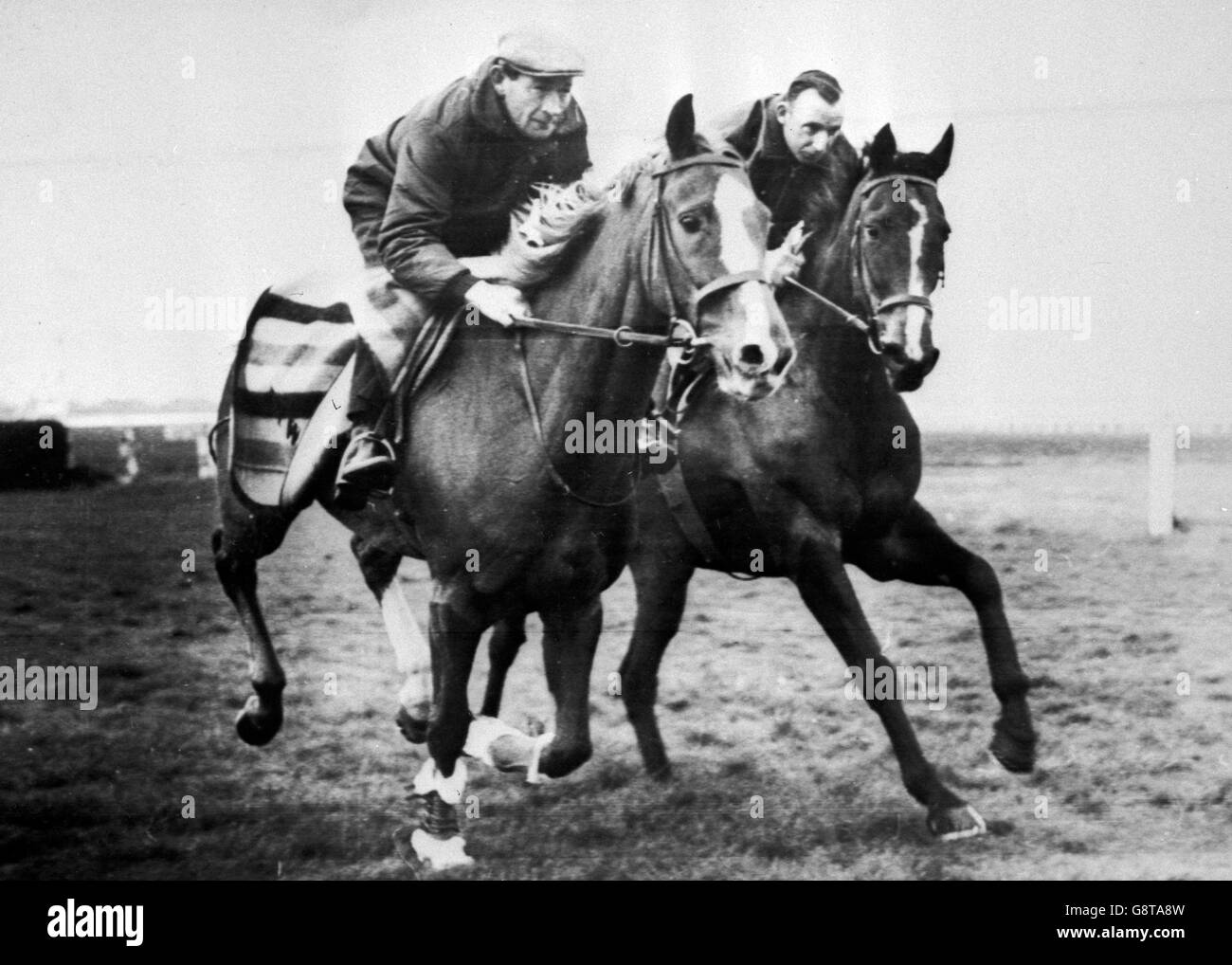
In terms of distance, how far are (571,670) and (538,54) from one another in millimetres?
2057

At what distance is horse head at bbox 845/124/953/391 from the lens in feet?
14.6

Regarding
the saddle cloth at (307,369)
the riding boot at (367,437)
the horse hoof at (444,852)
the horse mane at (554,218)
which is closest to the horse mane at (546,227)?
the horse mane at (554,218)

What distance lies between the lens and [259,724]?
190 inches

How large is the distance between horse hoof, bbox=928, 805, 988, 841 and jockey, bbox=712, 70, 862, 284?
1.83 m

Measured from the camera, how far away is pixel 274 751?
4.82 m

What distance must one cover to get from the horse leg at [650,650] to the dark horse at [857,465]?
111 millimetres

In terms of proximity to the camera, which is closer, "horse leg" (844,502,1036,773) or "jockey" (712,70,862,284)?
"jockey" (712,70,862,284)

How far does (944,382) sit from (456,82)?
1.92 m

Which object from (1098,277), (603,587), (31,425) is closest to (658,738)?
(603,587)
